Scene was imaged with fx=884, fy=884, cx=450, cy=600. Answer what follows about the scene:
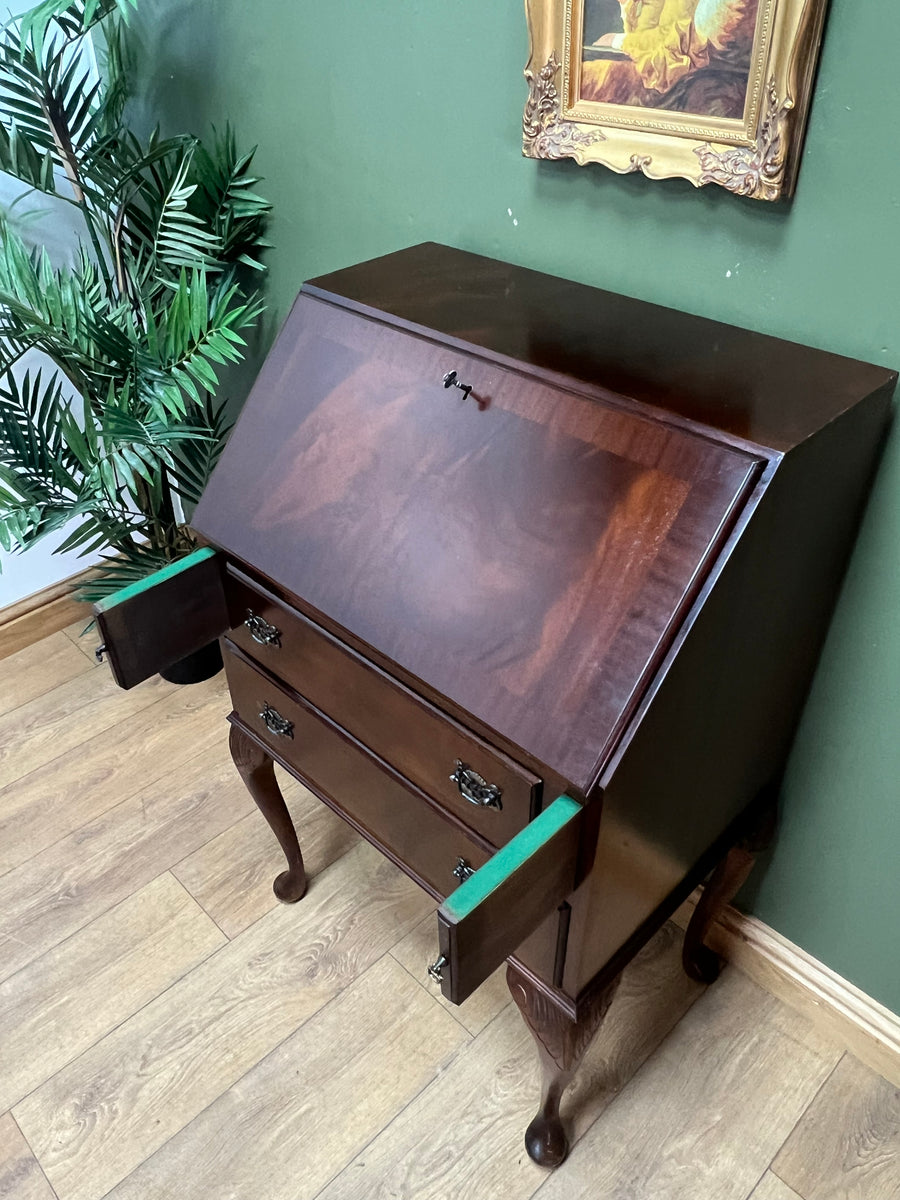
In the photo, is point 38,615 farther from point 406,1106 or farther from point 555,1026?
point 555,1026

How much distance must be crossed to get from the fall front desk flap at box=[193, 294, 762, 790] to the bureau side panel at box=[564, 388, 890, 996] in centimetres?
5

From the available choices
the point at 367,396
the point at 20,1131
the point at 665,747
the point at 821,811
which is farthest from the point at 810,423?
the point at 20,1131

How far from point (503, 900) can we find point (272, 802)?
71 cm

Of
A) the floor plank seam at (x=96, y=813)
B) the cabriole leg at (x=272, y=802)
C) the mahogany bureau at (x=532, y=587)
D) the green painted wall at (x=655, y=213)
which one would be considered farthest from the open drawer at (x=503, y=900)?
the floor plank seam at (x=96, y=813)

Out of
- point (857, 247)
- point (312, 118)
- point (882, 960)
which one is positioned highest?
point (312, 118)

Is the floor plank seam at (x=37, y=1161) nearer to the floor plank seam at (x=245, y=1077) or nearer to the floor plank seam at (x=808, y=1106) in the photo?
the floor plank seam at (x=245, y=1077)

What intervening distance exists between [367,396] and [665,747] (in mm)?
483

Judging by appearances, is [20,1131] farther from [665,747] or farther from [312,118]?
[312,118]

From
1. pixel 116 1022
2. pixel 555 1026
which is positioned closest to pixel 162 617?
pixel 555 1026

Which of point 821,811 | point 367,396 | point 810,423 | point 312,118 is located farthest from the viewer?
point 312,118

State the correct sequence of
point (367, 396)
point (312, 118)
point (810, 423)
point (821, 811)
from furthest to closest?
point (312, 118)
point (821, 811)
point (367, 396)
point (810, 423)

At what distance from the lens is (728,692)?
858 mm

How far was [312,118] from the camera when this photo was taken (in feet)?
4.17

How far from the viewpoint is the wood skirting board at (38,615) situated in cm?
200
